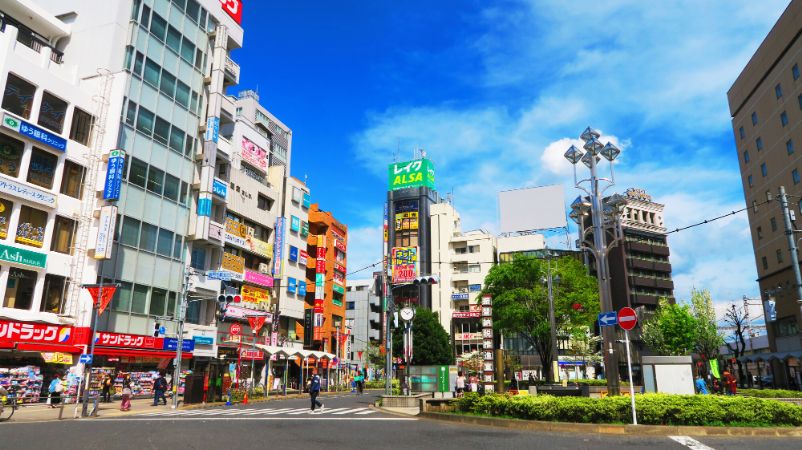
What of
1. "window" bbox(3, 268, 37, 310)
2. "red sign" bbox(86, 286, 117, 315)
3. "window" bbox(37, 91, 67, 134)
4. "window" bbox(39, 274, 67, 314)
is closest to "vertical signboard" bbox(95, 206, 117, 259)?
"window" bbox(39, 274, 67, 314)

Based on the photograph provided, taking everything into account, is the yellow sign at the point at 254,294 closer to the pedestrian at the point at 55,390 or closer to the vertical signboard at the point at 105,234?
the vertical signboard at the point at 105,234

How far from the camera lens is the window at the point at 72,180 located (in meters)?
32.5

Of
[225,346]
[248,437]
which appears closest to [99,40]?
[225,346]

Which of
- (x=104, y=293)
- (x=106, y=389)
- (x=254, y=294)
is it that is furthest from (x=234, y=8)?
(x=106, y=389)

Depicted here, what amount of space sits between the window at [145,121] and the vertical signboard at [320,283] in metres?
27.6

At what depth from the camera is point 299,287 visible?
192 feet

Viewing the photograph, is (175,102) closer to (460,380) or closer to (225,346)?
(225,346)

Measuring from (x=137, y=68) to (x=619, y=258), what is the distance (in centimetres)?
6492

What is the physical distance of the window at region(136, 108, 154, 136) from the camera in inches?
1515

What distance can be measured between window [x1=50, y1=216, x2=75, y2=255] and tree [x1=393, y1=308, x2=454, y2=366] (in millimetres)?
42871

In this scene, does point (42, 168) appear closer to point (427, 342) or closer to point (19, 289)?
point (19, 289)

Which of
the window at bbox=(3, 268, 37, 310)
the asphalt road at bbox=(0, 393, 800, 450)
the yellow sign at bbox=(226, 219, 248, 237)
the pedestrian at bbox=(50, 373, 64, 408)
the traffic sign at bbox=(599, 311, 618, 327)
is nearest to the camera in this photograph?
the asphalt road at bbox=(0, 393, 800, 450)

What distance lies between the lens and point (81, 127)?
112 feet

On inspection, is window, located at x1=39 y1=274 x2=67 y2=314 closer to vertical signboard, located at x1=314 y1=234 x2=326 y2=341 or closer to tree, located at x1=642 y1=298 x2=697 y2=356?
vertical signboard, located at x1=314 y1=234 x2=326 y2=341
